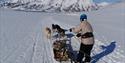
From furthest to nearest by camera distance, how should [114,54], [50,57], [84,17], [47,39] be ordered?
[47,39] < [114,54] < [50,57] < [84,17]

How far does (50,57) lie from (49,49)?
225 centimetres

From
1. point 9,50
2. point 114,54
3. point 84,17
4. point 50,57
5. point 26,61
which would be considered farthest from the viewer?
point 9,50

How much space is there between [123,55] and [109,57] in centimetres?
95

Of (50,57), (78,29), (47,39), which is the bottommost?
(47,39)

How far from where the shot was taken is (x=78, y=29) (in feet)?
33.4

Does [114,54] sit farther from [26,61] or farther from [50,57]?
[26,61]

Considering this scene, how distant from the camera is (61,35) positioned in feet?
45.1

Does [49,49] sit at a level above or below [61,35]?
below

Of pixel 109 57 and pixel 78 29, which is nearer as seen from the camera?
pixel 78 29

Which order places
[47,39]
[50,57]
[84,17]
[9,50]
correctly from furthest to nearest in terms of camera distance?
[47,39] → [9,50] → [50,57] → [84,17]

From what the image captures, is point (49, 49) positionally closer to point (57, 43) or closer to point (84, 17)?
point (57, 43)

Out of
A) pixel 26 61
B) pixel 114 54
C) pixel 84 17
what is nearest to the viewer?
pixel 84 17

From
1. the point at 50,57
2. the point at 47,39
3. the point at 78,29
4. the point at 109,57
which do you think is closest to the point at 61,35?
the point at 50,57

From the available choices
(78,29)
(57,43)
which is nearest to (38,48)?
(57,43)
